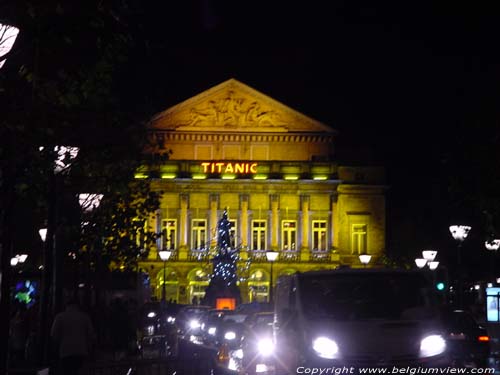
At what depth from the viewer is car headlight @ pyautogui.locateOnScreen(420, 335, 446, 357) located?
1523cm

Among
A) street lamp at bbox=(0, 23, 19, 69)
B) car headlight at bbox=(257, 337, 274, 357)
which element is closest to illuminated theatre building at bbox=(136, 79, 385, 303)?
car headlight at bbox=(257, 337, 274, 357)

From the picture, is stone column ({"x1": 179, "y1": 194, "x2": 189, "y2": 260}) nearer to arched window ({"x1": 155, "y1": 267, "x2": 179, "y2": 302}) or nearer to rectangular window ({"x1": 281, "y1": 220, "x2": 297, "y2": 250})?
arched window ({"x1": 155, "y1": 267, "x2": 179, "y2": 302})

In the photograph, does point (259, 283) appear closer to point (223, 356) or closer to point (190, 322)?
point (190, 322)

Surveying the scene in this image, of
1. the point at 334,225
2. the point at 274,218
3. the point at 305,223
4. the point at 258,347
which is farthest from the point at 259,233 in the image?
the point at 258,347

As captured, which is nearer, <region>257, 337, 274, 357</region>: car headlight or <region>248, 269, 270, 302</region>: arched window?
<region>257, 337, 274, 357</region>: car headlight

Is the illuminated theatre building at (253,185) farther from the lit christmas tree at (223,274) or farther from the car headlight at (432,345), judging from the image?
the car headlight at (432,345)

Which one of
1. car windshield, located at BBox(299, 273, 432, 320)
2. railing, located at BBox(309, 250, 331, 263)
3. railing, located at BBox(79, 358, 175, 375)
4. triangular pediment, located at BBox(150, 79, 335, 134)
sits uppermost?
triangular pediment, located at BBox(150, 79, 335, 134)

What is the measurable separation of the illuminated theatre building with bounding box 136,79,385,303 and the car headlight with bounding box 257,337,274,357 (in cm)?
6856

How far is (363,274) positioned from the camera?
53.1ft

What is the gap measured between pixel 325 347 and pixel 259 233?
79.4 metres

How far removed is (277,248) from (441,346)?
77465mm

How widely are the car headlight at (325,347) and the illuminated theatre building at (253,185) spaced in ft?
253

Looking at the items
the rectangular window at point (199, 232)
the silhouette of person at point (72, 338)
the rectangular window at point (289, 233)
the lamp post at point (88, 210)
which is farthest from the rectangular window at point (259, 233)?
the silhouette of person at point (72, 338)

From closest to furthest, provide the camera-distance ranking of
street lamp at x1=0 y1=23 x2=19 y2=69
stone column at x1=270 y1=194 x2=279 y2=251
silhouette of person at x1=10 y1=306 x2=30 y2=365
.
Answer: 1. street lamp at x1=0 y1=23 x2=19 y2=69
2. silhouette of person at x1=10 y1=306 x2=30 y2=365
3. stone column at x1=270 y1=194 x2=279 y2=251
